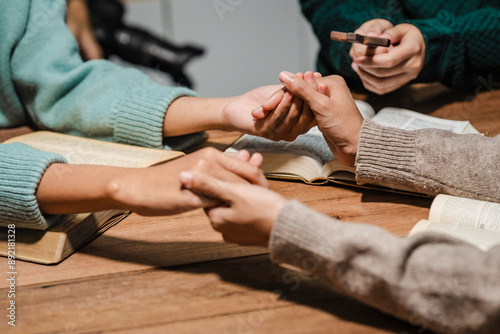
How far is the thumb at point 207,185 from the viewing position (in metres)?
0.66

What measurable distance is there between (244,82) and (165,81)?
2.04 ft

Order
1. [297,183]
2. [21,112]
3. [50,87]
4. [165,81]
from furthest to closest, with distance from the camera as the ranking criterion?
[165,81] < [21,112] < [50,87] < [297,183]

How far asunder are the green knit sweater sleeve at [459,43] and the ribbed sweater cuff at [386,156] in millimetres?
472

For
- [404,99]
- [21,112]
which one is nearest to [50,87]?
[21,112]

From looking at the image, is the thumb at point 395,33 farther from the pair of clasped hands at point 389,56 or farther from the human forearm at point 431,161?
the human forearm at point 431,161

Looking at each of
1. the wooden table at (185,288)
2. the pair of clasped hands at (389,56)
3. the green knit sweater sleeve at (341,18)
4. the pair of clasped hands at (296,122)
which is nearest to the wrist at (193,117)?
the pair of clasped hands at (296,122)

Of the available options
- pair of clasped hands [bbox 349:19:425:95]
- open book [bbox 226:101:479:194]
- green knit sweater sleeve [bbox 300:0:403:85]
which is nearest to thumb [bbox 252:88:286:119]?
open book [bbox 226:101:479:194]

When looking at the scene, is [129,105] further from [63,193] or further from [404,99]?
[404,99]

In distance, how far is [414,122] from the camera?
1095mm

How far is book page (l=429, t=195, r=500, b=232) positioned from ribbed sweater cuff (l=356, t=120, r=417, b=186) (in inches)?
3.1

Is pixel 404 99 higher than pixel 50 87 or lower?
lower

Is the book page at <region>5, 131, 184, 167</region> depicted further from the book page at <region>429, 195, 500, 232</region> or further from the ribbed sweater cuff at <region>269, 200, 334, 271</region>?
the book page at <region>429, 195, 500, 232</region>

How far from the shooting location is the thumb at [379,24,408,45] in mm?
1165

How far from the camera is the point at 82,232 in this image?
0.81 metres
